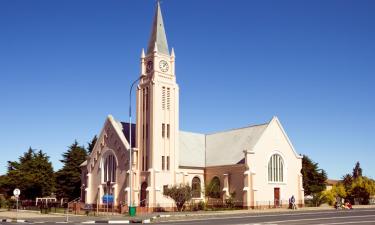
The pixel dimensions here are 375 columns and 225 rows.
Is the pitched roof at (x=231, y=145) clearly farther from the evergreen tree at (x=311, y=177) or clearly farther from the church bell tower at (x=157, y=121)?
the evergreen tree at (x=311, y=177)

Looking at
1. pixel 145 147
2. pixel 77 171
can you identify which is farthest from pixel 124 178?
pixel 77 171

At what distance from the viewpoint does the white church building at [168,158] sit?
54219 millimetres

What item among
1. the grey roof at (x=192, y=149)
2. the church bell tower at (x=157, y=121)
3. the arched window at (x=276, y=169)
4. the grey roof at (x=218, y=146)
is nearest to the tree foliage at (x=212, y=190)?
the grey roof at (x=218, y=146)

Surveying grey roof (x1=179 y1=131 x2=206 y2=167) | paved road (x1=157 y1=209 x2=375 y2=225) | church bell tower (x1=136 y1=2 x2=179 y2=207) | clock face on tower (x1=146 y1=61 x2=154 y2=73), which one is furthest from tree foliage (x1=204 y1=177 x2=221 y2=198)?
paved road (x1=157 y1=209 x2=375 y2=225)

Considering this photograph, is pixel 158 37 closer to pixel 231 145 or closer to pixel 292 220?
pixel 231 145

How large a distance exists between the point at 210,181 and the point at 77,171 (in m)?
26.9

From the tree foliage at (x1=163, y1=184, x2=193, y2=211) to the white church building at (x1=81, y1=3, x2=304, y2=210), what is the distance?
9.59 feet

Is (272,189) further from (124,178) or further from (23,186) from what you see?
(23,186)

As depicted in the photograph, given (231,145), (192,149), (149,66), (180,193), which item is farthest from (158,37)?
(180,193)

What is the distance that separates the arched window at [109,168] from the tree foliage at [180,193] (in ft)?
35.7

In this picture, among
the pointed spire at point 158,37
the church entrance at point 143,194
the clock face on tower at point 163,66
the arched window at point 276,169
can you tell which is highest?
the pointed spire at point 158,37

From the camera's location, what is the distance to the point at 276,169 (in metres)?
58.9

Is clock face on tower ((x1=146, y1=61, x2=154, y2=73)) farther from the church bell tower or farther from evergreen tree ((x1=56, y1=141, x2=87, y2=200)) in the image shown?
evergreen tree ((x1=56, y1=141, x2=87, y2=200))

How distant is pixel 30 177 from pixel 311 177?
44676 mm
